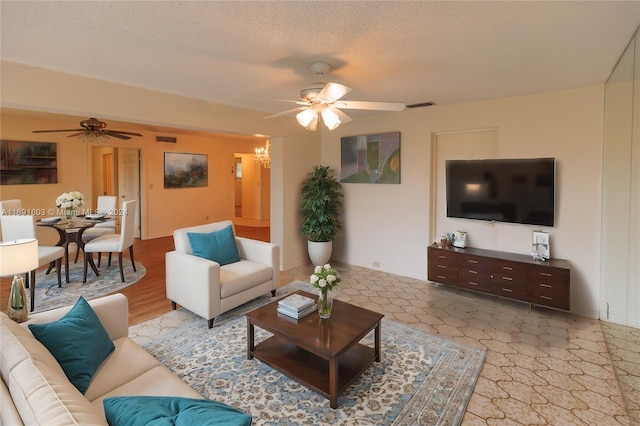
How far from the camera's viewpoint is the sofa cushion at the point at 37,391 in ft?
3.05

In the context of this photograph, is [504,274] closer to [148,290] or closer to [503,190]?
[503,190]

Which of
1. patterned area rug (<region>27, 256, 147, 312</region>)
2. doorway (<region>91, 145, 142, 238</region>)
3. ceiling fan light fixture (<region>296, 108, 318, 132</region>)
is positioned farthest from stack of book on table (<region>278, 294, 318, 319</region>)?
doorway (<region>91, 145, 142, 238</region>)

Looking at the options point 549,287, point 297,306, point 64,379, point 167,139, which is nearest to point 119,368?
point 64,379

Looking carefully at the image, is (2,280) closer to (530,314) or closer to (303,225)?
(303,225)

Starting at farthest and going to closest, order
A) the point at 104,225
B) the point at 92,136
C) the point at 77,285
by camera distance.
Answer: the point at 104,225
the point at 92,136
the point at 77,285

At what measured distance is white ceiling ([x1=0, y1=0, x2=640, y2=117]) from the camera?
1951 millimetres

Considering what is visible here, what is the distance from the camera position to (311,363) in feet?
8.13

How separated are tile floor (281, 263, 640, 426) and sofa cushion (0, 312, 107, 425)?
2.10 metres

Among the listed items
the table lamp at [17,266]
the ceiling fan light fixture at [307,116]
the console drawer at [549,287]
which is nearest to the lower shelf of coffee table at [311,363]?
the table lamp at [17,266]

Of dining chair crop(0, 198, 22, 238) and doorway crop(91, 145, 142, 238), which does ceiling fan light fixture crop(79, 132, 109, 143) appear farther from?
doorway crop(91, 145, 142, 238)

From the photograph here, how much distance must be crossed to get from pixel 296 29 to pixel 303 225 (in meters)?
3.59

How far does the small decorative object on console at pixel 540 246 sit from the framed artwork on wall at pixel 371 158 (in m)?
1.91

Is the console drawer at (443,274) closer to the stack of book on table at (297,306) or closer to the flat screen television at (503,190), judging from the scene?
the flat screen television at (503,190)

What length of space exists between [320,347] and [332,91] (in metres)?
1.86
